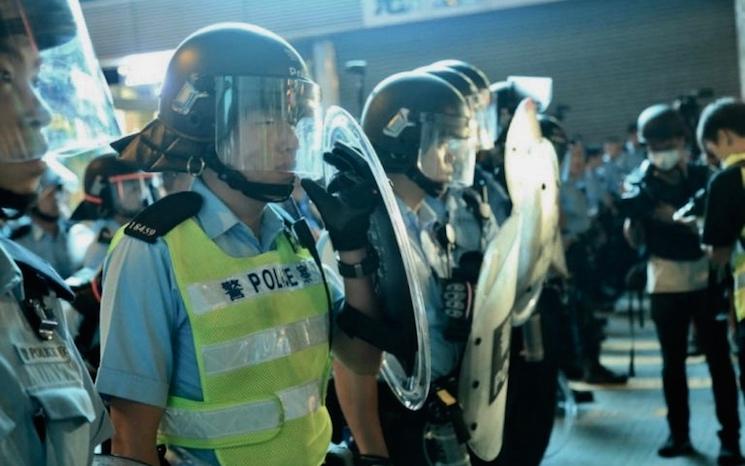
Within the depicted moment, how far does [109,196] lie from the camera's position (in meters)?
4.97

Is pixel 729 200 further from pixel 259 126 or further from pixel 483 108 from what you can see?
pixel 259 126

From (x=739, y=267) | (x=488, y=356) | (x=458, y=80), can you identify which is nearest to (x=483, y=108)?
(x=458, y=80)

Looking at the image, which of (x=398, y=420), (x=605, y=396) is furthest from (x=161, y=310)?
(x=605, y=396)

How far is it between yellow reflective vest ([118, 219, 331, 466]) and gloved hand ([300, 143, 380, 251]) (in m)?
0.19

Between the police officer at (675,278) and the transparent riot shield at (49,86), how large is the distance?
406 centimetres

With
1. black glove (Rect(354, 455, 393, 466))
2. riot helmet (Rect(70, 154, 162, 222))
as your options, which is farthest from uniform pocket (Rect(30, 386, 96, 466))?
riot helmet (Rect(70, 154, 162, 222))

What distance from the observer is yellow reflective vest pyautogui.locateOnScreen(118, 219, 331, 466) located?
6.88ft

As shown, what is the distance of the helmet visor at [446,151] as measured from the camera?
3.39 m

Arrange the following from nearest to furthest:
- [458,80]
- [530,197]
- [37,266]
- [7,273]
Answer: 1. [7,273]
2. [37,266]
3. [530,197]
4. [458,80]

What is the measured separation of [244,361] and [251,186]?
0.39 m

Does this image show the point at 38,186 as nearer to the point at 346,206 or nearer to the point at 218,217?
the point at 218,217

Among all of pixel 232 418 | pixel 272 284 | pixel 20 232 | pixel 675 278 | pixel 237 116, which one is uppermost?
pixel 237 116

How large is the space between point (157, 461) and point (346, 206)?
708 mm

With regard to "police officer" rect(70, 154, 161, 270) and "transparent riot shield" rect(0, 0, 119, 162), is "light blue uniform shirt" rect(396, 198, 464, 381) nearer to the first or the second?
"transparent riot shield" rect(0, 0, 119, 162)
